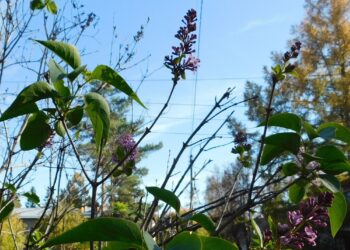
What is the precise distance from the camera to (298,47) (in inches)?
44.5

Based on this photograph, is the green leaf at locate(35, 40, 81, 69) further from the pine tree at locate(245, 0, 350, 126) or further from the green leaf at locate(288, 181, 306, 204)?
the pine tree at locate(245, 0, 350, 126)

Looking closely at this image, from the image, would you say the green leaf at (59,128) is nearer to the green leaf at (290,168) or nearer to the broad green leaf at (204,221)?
the broad green leaf at (204,221)

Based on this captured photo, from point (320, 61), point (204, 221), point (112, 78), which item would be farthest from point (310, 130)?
point (320, 61)

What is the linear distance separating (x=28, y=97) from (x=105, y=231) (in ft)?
1.23

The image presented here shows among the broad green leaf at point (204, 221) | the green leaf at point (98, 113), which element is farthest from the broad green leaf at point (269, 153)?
the green leaf at point (98, 113)

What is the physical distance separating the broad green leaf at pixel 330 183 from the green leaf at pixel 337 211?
0.02 meters

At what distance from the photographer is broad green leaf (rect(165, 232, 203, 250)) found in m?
0.55

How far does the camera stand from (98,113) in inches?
34.5

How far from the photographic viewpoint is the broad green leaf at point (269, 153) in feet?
3.25

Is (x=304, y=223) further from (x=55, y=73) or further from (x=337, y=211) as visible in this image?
(x=55, y=73)

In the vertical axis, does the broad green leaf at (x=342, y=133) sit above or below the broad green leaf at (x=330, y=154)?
above

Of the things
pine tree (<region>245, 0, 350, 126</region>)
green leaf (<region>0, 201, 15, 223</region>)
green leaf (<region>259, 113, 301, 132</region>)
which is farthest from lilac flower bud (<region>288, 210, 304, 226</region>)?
pine tree (<region>245, 0, 350, 126</region>)

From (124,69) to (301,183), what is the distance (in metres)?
2.06

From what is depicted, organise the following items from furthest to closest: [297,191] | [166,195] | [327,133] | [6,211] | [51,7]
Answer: [51,7]
[6,211]
[297,191]
[327,133]
[166,195]
